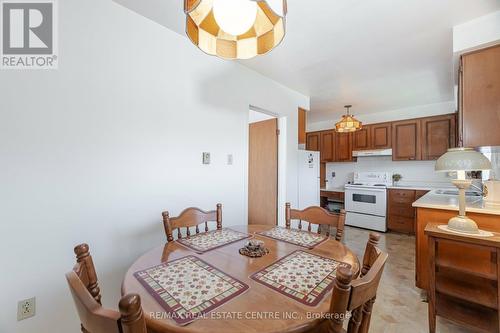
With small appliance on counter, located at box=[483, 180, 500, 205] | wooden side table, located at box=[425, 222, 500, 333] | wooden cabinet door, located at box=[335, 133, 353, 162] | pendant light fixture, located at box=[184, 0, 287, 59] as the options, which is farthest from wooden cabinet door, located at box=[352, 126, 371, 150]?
pendant light fixture, located at box=[184, 0, 287, 59]

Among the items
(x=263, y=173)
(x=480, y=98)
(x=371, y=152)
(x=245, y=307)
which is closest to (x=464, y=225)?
(x=480, y=98)

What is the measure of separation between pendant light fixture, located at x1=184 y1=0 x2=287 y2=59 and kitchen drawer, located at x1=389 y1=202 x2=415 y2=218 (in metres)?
3.98

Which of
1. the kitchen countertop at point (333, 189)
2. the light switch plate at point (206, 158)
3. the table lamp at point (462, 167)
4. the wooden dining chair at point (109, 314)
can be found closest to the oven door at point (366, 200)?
the kitchen countertop at point (333, 189)

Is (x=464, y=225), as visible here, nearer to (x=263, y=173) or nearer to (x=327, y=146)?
(x=263, y=173)

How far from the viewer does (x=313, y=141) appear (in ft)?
17.9

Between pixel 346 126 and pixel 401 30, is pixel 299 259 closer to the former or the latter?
pixel 401 30

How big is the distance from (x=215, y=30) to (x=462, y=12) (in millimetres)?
1930

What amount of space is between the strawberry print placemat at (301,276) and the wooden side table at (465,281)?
3.61 feet

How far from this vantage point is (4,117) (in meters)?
1.22

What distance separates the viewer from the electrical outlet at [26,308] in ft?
4.10

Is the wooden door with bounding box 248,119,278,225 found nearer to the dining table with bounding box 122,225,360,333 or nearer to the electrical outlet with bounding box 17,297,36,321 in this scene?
the dining table with bounding box 122,225,360,333

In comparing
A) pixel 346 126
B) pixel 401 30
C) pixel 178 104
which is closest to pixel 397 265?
pixel 346 126

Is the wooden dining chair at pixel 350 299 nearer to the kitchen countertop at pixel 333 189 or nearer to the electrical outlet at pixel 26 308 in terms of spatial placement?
the electrical outlet at pixel 26 308
